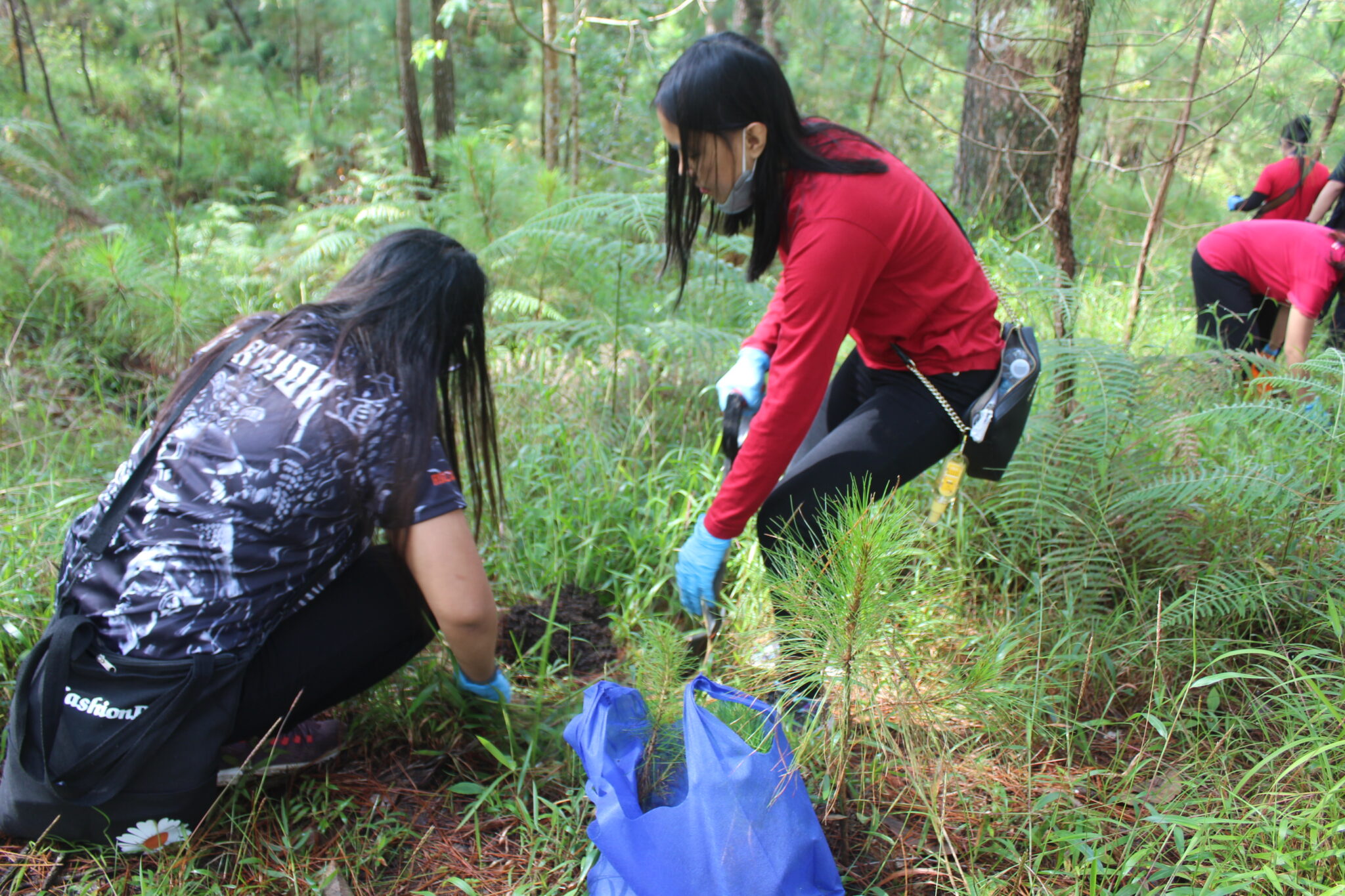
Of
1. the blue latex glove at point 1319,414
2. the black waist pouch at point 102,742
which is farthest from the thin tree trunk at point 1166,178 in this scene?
the black waist pouch at point 102,742

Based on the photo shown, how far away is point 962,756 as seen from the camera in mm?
1805

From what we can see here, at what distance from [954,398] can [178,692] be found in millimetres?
1749

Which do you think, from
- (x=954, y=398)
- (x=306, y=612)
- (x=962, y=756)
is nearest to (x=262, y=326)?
(x=306, y=612)

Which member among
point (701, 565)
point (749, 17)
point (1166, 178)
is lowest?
point (701, 565)

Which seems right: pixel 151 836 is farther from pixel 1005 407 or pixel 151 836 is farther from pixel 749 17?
pixel 749 17

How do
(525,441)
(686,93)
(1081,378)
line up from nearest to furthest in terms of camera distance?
(686,93) → (1081,378) → (525,441)

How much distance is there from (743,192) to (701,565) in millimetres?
843

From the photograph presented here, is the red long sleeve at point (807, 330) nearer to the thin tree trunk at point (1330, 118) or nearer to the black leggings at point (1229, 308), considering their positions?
the black leggings at point (1229, 308)

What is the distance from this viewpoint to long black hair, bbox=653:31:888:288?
1.63 metres

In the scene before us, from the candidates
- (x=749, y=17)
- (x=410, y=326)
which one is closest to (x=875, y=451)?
(x=410, y=326)

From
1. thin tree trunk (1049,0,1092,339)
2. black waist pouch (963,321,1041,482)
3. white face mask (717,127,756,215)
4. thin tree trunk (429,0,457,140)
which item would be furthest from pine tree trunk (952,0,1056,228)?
thin tree trunk (429,0,457,140)

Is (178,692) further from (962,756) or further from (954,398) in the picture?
(954,398)

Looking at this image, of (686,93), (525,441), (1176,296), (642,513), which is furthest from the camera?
(1176,296)

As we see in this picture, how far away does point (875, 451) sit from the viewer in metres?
1.83
